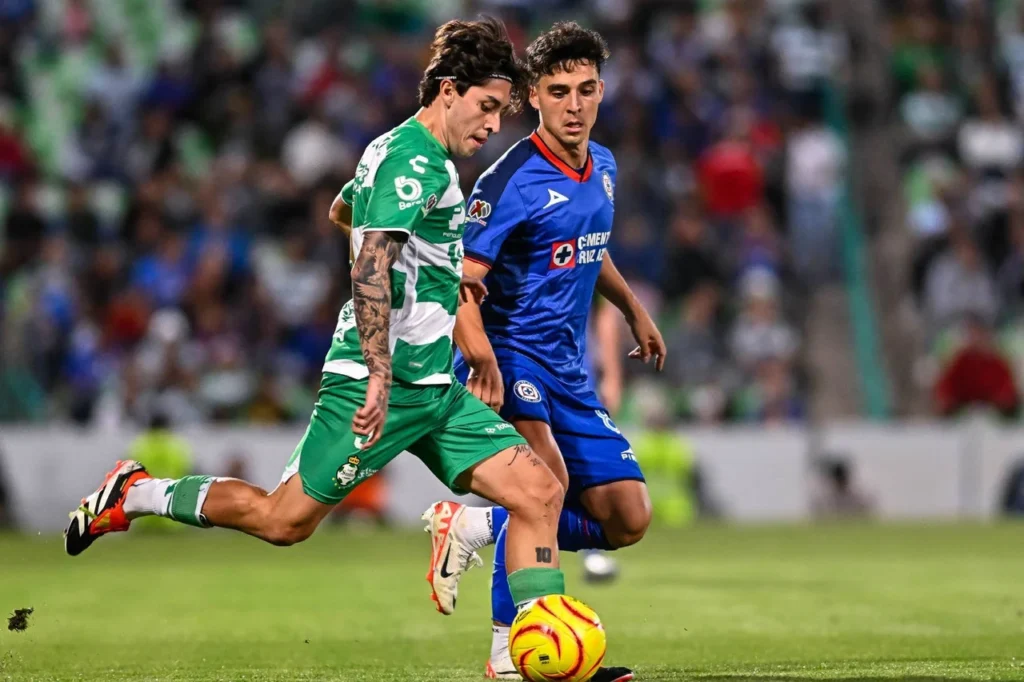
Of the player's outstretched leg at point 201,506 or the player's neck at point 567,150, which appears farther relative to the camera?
the player's neck at point 567,150

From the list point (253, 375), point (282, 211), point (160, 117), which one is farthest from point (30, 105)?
point (253, 375)

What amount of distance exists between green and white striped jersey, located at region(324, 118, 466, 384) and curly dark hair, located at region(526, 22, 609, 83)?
107 cm

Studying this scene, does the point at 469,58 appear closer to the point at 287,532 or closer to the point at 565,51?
the point at 565,51

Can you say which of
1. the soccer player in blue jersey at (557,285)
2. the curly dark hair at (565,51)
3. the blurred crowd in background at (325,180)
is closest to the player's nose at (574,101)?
the soccer player in blue jersey at (557,285)

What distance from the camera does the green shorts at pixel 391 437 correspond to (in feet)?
20.9

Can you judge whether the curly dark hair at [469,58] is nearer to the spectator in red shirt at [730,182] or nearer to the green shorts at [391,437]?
the green shorts at [391,437]

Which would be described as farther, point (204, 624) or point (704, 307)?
point (704, 307)

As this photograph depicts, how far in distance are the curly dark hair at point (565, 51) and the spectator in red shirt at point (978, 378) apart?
40.8 ft

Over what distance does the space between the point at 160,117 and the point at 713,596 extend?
38.7 ft

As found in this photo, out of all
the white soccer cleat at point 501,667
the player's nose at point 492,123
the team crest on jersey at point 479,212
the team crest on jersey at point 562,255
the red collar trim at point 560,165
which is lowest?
the white soccer cleat at point 501,667

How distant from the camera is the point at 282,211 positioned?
19.5m

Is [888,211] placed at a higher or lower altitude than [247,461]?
higher

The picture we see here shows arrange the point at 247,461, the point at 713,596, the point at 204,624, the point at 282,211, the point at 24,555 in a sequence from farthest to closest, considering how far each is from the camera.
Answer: the point at 282,211
the point at 247,461
the point at 24,555
the point at 713,596
the point at 204,624

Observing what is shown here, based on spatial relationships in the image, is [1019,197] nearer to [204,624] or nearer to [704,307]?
[704,307]
